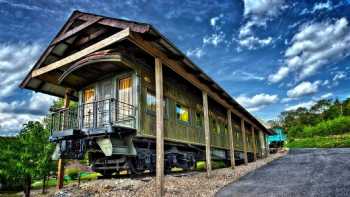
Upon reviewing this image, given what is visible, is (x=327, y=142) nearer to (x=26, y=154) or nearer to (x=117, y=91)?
(x=117, y=91)

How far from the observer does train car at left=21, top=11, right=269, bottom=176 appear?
846 cm

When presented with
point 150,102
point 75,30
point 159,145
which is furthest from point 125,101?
Answer: point 75,30

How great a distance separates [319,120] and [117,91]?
74.4 meters

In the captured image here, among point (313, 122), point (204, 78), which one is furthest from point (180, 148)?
point (313, 122)

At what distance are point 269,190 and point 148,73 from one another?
6323 mm

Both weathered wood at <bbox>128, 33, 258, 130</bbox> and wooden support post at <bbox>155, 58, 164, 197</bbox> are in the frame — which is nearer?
wooden support post at <bbox>155, 58, 164, 197</bbox>

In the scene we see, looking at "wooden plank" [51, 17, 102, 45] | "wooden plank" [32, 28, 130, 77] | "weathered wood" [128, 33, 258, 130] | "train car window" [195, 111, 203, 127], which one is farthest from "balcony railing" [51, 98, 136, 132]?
"train car window" [195, 111, 203, 127]

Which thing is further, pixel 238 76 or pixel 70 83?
pixel 238 76

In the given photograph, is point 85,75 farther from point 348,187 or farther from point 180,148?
point 348,187

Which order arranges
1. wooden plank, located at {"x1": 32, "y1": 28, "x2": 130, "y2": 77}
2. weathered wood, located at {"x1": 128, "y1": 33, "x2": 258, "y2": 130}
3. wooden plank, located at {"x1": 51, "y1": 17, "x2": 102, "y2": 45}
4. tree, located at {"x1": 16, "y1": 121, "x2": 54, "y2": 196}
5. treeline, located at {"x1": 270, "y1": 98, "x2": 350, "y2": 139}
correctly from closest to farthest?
1. wooden plank, located at {"x1": 32, "y1": 28, "x2": 130, "y2": 77}
2. weathered wood, located at {"x1": 128, "y1": 33, "x2": 258, "y2": 130}
3. wooden plank, located at {"x1": 51, "y1": 17, "x2": 102, "y2": 45}
4. tree, located at {"x1": 16, "y1": 121, "x2": 54, "y2": 196}
5. treeline, located at {"x1": 270, "y1": 98, "x2": 350, "y2": 139}

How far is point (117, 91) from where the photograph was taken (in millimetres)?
10336

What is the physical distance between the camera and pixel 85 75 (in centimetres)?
1108

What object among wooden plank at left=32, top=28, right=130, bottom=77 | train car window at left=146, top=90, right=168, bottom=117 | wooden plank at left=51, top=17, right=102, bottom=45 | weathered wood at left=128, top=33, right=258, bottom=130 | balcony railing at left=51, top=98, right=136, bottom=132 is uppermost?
wooden plank at left=51, top=17, right=102, bottom=45

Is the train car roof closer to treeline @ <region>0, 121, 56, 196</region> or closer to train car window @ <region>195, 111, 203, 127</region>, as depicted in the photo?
train car window @ <region>195, 111, 203, 127</region>
